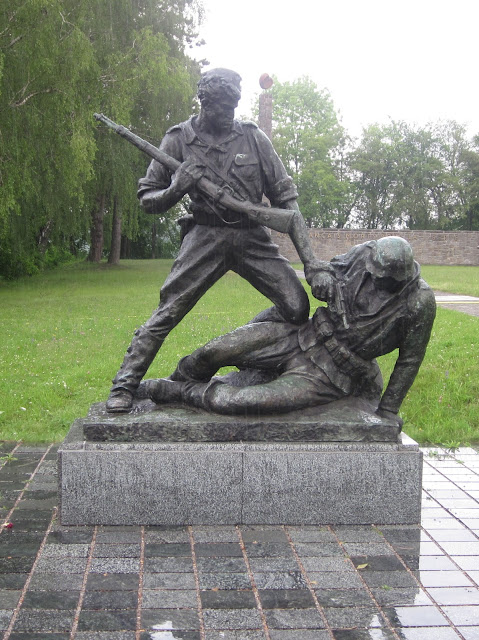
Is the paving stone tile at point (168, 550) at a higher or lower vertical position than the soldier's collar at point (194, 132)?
lower

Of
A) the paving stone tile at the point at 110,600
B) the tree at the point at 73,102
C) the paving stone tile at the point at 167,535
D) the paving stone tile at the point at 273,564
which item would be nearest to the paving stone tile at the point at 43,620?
the paving stone tile at the point at 110,600

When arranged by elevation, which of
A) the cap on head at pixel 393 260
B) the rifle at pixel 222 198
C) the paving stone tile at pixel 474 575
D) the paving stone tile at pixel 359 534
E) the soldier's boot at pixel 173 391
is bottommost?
the paving stone tile at pixel 359 534

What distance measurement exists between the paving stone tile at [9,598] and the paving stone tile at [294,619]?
119cm

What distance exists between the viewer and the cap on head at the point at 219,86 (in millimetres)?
4766

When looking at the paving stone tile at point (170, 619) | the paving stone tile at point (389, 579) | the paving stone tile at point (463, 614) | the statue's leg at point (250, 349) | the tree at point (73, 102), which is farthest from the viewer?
the tree at point (73, 102)

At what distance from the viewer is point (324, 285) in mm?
4781

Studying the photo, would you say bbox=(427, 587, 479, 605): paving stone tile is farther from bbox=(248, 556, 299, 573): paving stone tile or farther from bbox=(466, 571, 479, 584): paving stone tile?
bbox=(248, 556, 299, 573): paving stone tile

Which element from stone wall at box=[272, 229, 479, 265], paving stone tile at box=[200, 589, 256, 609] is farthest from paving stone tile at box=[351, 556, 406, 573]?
stone wall at box=[272, 229, 479, 265]

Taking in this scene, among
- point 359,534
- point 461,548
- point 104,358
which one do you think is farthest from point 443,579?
point 104,358

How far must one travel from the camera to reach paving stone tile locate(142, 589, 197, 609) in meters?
3.58

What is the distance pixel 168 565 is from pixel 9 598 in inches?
32.3

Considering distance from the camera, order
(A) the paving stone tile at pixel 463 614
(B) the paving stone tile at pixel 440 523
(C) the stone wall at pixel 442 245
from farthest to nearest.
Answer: (C) the stone wall at pixel 442 245
(B) the paving stone tile at pixel 440 523
(A) the paving stone tile at pixel 463 614

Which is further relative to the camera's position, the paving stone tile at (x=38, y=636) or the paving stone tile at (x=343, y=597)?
the paving stone tile at (x=343, y=597)

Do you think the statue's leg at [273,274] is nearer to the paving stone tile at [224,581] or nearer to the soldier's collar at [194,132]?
the soldier's collar at [194,132]
